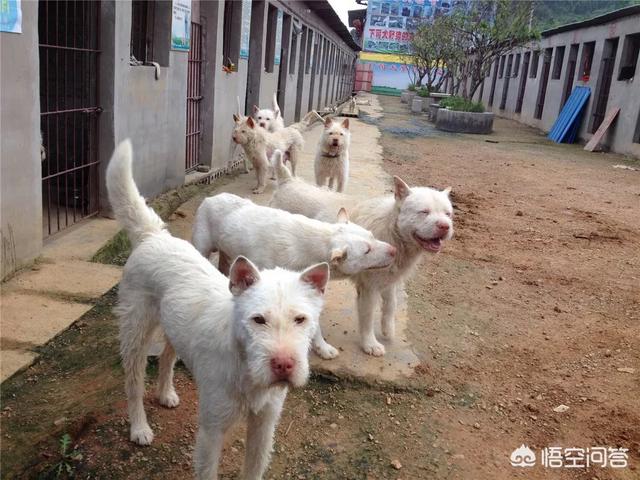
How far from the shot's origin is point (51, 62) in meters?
6.68

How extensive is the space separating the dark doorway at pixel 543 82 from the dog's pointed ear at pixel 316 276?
29176 mm

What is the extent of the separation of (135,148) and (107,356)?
12.7ft

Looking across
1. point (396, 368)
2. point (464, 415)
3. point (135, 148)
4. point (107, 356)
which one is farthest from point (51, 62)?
point (464, 415)

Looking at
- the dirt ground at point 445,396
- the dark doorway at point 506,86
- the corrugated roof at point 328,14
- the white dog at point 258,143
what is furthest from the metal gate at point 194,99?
the dark doorway at point 506,86

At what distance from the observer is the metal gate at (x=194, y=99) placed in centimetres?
957

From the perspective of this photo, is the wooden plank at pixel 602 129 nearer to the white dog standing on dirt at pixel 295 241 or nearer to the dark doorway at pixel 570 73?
the dark doorway at pixel 570 73

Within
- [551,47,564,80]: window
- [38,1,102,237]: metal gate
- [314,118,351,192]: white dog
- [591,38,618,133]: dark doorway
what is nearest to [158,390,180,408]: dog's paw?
[38,1,102,237]: metal gate

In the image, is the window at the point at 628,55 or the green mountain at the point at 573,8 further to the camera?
the green mountain at the point at 573,8

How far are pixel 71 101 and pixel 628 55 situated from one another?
19941 millimetres

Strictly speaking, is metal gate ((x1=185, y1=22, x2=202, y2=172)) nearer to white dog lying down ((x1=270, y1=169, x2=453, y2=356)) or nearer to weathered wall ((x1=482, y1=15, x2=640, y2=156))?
white dog lying down ((x1=270, y1=169, x2=453, y2=356))

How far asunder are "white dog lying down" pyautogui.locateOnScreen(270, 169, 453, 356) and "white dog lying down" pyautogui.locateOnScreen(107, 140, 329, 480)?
155cm

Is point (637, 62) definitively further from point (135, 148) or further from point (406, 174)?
point (135, 148)

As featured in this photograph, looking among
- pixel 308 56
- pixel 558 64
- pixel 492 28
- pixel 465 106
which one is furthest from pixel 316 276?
pixel 558 64

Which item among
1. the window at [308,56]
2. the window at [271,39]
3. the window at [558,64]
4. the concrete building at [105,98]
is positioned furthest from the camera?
the window at [558,64]
